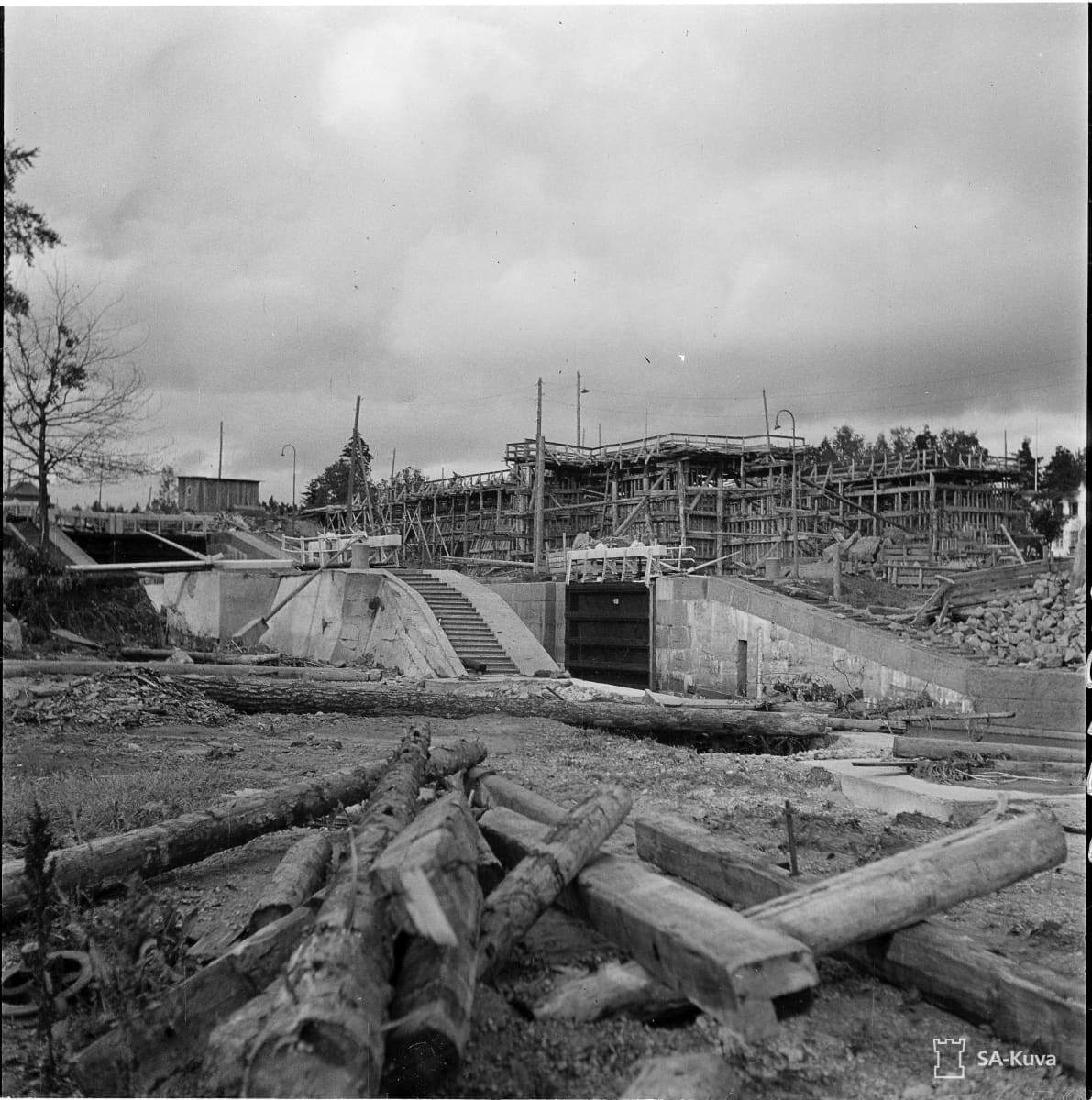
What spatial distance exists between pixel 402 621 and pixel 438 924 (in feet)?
41.0

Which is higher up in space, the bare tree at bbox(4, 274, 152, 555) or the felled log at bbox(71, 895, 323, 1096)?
the bare tree at bbox(4, 274, 152, 555)

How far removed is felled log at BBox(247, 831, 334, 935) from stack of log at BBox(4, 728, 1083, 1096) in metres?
0.01

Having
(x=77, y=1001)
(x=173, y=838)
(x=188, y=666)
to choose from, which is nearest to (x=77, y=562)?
(x=188, y=666)

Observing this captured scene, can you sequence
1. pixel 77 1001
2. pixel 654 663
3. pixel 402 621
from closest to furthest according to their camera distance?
pixel 77 1001, pixel 402 621, pixel 654 663

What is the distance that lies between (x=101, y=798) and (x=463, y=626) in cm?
982

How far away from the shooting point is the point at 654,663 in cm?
1950

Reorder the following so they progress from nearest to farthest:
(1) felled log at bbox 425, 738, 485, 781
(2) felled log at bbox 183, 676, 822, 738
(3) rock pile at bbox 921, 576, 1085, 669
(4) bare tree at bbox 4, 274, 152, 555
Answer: (4) bare tree at bbox 4, 274, 152, 555 → (1) felled log at bbox 425, 738, 485, 781 → (2) felled log at bbox 183, 676, 822, 738 → (3) rock pile at bbox 921, 576, 1085, 669

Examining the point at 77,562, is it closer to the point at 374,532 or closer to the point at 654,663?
the point at 374,532

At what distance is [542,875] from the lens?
361 cm

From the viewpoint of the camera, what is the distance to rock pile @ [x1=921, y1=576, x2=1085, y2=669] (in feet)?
46.6

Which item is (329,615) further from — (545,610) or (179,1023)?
(179,1023)

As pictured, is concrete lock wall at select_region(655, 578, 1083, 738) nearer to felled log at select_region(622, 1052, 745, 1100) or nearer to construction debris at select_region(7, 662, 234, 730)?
felled log at select_region(622, 1052, 745, 1100)

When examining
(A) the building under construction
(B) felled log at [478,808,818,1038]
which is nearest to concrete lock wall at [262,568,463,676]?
(B) felled log at [478,808,818,1038]

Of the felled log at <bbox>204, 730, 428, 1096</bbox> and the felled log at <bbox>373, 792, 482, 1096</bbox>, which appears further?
the felled log at <bbox>373, 792, 482, 1096</bbox>
